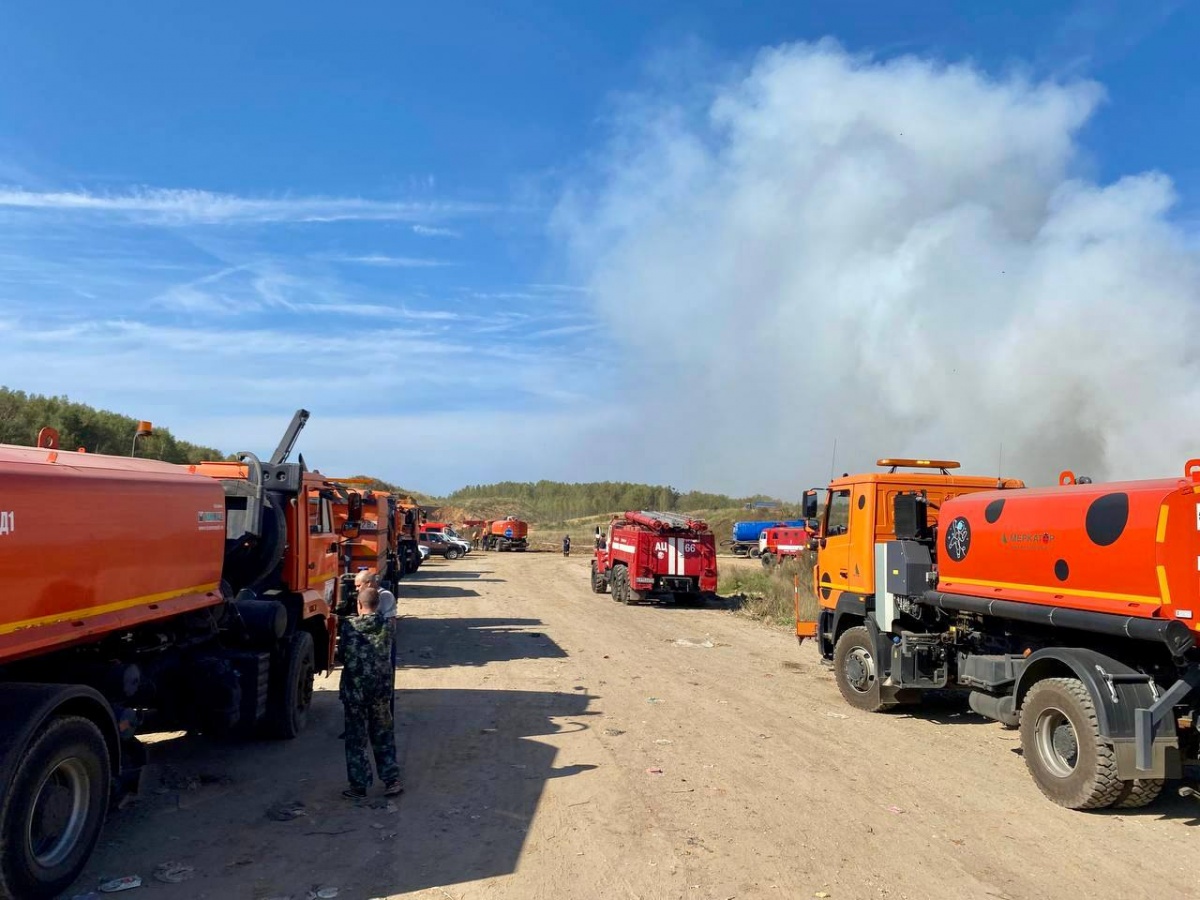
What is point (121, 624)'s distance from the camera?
5.25 metres

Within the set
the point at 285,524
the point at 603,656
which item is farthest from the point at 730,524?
the point at 285,524

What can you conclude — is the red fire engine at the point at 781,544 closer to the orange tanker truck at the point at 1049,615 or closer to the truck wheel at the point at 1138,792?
the orange tanker truck at the point at 1049,615

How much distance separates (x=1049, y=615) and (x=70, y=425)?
3219 centimetres

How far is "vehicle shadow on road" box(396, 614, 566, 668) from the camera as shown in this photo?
13.7 metres

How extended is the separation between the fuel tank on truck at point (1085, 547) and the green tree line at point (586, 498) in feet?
301

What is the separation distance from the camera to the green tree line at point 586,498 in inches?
4173

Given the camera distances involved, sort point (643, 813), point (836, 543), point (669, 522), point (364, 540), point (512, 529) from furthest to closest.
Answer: point (512, 529) → point (669, 522) → point (364, 540) → point (836, 543) → point (643, 813)

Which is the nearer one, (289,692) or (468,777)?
(468,777)

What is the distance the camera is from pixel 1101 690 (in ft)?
20.7

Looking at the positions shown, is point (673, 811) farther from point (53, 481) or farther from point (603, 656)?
point (603, 656)

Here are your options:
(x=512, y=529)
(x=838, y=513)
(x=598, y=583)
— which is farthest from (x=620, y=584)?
(x=512, y=529)

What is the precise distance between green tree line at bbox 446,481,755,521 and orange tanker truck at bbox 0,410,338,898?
92625 millimetres

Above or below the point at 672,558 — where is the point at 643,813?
below

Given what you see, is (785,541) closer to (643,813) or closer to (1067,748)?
(1067,748)
